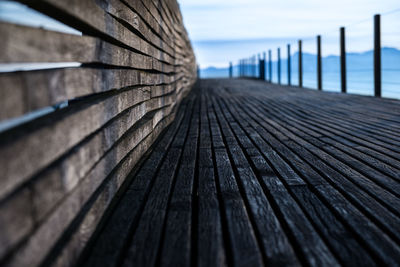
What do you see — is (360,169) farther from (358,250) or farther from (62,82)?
(62,82)

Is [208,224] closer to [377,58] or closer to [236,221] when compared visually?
[236,221]

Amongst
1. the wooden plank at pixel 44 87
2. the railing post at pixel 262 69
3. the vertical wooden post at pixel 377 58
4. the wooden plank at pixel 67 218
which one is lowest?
the wooden plank at pixel 67 218

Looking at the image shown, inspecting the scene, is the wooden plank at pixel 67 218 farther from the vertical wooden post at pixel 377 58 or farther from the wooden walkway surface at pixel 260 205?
the vertical wooden post at pixel 377 58

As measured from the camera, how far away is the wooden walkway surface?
1.50 m

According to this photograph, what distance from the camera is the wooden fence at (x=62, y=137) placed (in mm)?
972

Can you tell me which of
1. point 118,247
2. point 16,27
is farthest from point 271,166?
point 16,27

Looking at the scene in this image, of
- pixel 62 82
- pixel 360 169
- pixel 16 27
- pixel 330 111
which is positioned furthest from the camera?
pixel 330 111

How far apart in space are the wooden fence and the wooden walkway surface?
0.21 metres

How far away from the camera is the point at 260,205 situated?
2000mm

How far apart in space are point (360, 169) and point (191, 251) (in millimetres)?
1710

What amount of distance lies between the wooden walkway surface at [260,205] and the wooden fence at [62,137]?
21cm

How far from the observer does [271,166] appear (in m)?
2.82

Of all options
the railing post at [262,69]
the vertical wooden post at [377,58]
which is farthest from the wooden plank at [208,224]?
the railing post at [262,69]

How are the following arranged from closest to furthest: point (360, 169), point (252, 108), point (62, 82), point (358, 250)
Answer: point (62, 82), point (358, 250), point (360, 169), point (252, 108)
